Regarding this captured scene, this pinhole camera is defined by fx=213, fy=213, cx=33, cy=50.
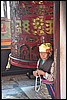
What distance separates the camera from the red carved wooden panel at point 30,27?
7.91 ft

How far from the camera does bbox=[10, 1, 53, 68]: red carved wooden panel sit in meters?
2.41

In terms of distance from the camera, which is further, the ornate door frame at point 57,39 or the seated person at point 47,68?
the seated person at point 47,68

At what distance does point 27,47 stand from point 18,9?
0.45 metres

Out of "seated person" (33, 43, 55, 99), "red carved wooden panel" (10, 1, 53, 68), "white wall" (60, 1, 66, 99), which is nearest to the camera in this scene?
"white wall" (60, 1, 66, 99)

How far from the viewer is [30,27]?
245 cm

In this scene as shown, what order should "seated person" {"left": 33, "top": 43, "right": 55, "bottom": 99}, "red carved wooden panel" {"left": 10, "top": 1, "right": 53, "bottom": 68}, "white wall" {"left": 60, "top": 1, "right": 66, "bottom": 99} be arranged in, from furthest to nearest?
1. "red carved wooden panel" {"left": 10, "top": 1, "right": 53, "bottom": 68}
2. "seated person" {"left": 33, "top": 43, "right": 55, "bottom": 99}
3. "white wall" {"left": 60, "top": 1, "right": 66, "bottom": 99}

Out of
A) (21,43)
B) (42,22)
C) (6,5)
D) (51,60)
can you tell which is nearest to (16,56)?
(21,43)

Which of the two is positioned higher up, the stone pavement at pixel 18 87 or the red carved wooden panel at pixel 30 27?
the red carved wooden panel at pixel 30 27

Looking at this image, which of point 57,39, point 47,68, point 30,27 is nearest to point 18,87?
point 30,27

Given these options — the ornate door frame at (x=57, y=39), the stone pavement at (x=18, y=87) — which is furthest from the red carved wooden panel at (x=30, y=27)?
the ornate door frame at (x=57, y=39)

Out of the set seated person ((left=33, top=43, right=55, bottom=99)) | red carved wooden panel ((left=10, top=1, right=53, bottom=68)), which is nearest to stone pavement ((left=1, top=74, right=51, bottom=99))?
seated person ((left=33, top=43, right=55, bottom=99))

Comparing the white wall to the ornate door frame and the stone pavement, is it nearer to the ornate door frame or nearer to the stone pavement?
the ornate door frame

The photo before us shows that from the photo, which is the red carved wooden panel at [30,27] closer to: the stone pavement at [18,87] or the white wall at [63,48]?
the stone pavement at [18,87]

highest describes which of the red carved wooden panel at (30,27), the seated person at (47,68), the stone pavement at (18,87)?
the red carved wooden panel at (30,27)
